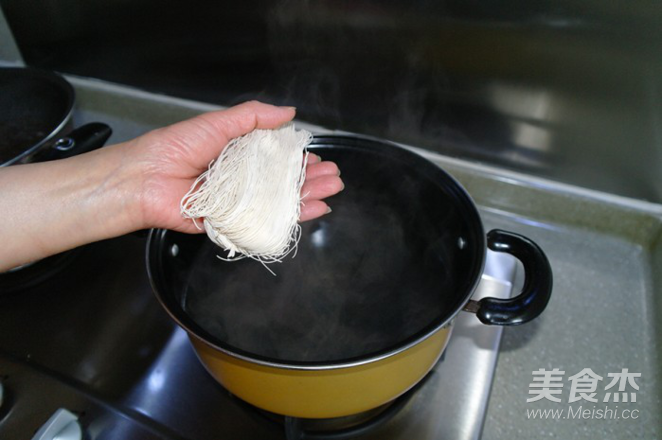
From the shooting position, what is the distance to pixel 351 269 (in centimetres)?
77

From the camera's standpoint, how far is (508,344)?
78 cm

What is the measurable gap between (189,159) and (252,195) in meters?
0.13

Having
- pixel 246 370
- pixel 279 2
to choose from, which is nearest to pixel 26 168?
pixel 246 370

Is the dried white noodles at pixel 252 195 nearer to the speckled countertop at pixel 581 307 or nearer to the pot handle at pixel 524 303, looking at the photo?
the pot handle at pixel 524 303

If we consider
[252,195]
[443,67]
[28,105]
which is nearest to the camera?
[252,195]

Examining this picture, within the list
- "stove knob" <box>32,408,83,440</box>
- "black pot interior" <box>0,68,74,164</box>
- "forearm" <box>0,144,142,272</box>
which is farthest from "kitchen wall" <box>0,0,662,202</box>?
"stove knob" <box>32,408,83,440</box>

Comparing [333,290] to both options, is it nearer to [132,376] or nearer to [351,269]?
[351,269]

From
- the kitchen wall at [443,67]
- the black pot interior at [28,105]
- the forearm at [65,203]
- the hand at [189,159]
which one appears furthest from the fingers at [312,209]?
the black pot interior at [28,105]

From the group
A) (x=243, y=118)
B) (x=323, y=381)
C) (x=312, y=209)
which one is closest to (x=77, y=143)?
(x=243, y=118)

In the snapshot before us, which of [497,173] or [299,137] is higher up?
[299,137]

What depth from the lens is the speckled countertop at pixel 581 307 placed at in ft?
2.27

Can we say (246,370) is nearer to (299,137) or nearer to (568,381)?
(299,137)

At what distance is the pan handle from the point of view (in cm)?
82

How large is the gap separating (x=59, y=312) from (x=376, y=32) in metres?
0.74
